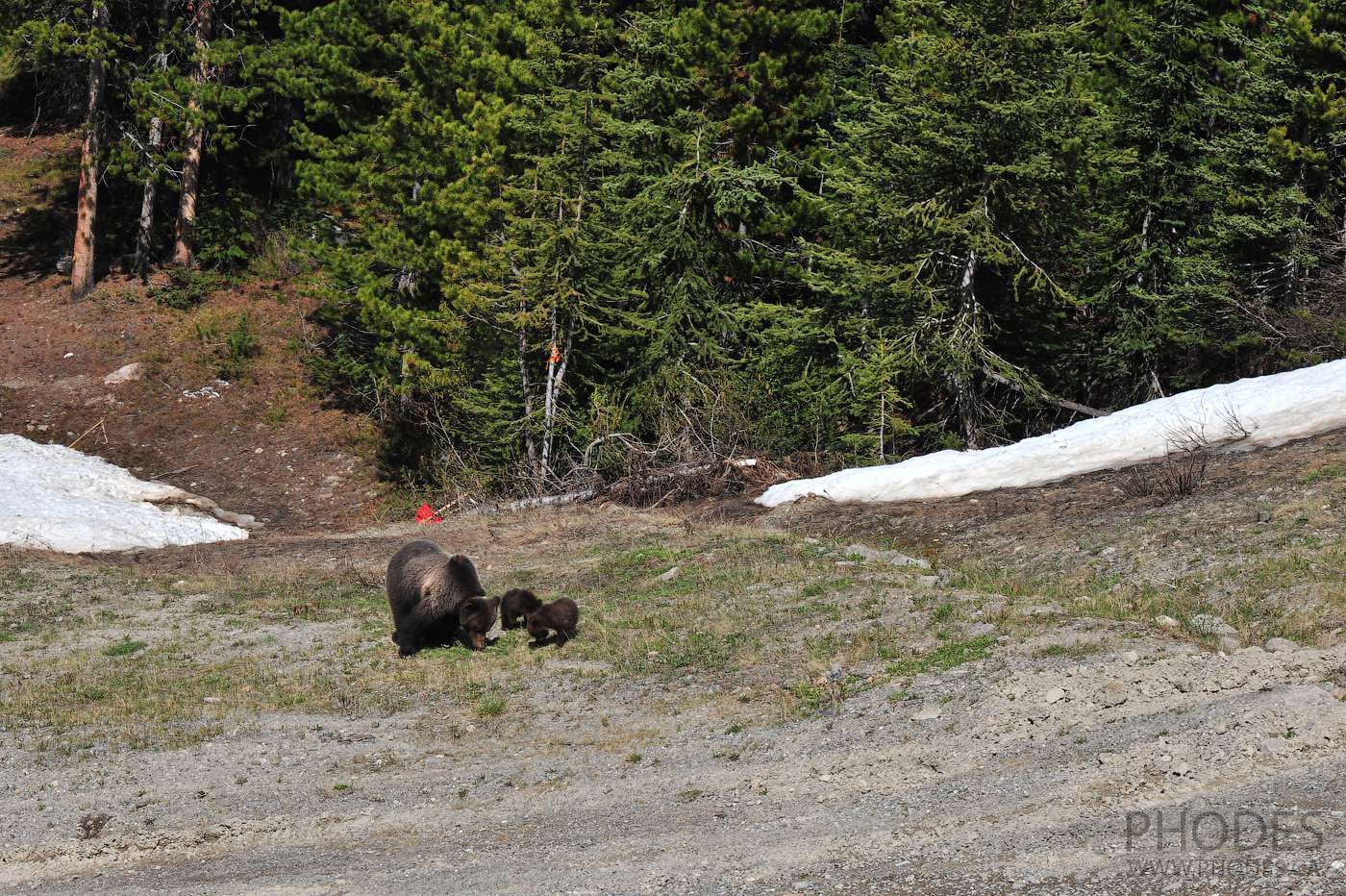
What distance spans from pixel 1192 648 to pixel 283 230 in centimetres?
3532

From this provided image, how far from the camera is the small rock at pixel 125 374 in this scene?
35219mm

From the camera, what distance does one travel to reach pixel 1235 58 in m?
26.7

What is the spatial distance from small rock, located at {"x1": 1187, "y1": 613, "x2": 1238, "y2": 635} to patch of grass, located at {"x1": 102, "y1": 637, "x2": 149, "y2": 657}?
11260mm

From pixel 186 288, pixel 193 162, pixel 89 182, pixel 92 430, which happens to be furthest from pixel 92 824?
pixel 186 288

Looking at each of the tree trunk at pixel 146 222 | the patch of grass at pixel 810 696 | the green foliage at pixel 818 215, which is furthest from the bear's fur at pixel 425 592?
the tree trunk at pixel 146 222

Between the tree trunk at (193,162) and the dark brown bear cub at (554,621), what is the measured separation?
25528 millimetres

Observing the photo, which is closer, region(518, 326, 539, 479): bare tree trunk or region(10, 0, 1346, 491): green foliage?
region(10, 0, 1346, 491): green foliage

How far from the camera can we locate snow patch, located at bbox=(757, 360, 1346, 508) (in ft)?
63.2

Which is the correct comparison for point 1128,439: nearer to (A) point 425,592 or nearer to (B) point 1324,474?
(B) point 1324,474

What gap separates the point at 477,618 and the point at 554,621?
82 centimetres

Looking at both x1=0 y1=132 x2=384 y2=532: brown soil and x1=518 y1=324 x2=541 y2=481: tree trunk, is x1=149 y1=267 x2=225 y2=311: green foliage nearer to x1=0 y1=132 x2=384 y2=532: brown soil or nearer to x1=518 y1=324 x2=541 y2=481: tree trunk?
x1=0 y1=132 x2=384 y2=532: brown soil

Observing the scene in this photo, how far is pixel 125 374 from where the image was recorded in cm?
3547

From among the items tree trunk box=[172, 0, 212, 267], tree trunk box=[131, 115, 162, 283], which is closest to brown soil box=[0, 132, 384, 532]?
tree trunk box=[131, 115, 162, 283]

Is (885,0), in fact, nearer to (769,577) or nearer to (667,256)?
(667,256)
